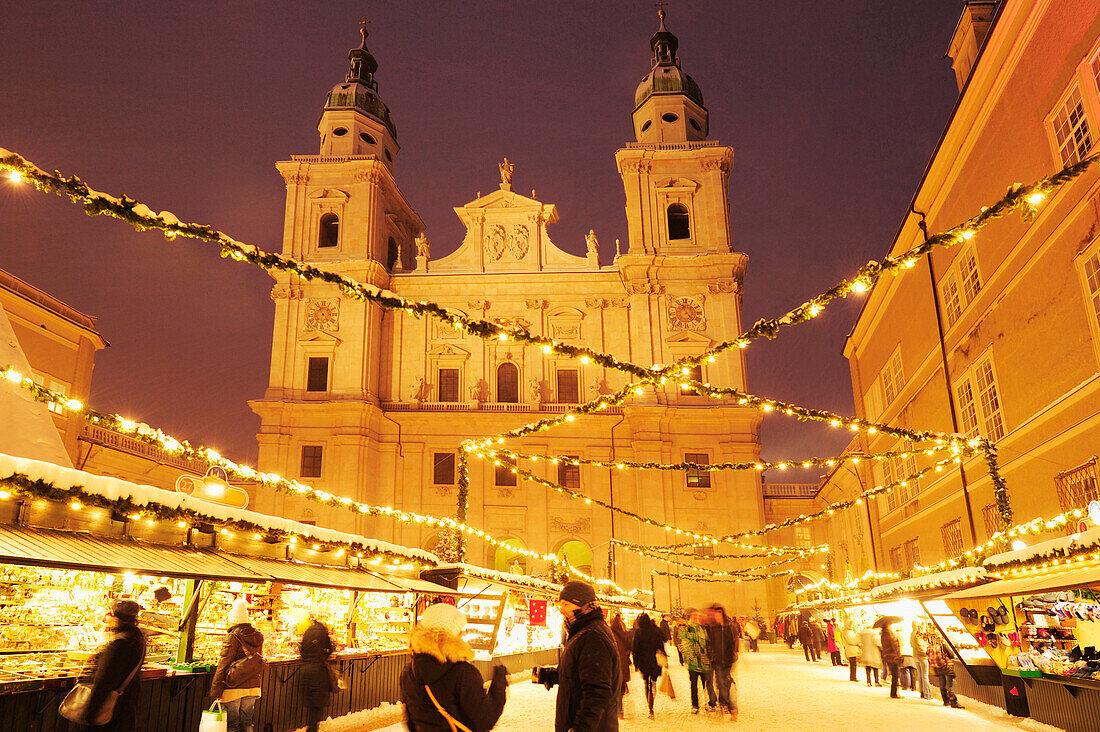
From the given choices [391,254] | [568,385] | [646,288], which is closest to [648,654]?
[568,385]

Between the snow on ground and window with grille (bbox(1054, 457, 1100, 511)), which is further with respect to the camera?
window with grille (bbox(1054, 457, 1100, 511))

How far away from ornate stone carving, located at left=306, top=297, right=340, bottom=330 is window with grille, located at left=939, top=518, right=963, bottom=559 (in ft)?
86.0

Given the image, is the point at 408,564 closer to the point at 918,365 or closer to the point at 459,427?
the point at 918,365

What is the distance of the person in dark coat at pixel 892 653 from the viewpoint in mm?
12718

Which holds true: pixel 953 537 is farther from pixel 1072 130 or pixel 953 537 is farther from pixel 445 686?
pixel 445 686

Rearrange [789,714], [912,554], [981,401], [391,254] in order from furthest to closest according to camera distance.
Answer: [391,254], [912,554], [981,401], [789,714]

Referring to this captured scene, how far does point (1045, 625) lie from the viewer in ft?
29.9

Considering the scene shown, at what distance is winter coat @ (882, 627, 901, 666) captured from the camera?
1291 centimetres

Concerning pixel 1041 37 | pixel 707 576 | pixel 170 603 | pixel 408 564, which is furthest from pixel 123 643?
pixel 707 576

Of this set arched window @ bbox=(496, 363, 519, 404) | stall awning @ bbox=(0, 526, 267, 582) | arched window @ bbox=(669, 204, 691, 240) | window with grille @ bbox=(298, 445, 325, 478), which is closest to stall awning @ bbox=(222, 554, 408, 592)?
stall awning @ bbox=(0, 526, 267, 582)

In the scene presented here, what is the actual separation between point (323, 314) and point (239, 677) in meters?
31.2

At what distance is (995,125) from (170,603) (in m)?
16.8

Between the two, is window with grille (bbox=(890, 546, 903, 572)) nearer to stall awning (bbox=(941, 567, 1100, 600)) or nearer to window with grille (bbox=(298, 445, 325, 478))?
stall awning (bbox=(941, 567, 1100, 600))

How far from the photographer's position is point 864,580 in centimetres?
2439
